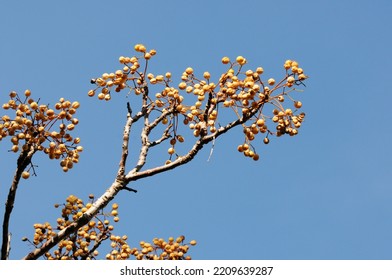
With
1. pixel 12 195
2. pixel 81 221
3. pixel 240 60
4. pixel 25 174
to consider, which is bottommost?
pixel 81 221

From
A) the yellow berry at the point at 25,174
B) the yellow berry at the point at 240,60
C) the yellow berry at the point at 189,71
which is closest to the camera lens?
the yellow berry at the point at 240,60

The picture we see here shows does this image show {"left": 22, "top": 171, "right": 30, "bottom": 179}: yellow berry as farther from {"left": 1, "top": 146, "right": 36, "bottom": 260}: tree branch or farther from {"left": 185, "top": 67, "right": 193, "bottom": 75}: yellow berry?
{"left": 185, "top": 67, "right": 193, "bottom": 75}: yellow berry

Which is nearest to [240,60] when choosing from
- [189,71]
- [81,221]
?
[189,71]

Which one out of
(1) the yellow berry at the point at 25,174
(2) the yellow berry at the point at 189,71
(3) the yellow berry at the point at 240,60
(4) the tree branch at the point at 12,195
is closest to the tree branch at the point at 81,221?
(4) the tree branch at the point at 12,195

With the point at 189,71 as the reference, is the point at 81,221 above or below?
below

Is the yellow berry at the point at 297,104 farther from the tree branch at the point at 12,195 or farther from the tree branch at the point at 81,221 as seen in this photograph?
the tree branch at the point at 12,195

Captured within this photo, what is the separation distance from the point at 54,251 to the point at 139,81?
3370 mm

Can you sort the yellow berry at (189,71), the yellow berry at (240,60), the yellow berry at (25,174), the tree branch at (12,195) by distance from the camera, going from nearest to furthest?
the yellow berry at (240,60)
the tree branch at (12,195)
the yellow berry at (189,71)
the yellow berry at (25,174)

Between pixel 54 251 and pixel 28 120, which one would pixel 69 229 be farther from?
pixel 54 251

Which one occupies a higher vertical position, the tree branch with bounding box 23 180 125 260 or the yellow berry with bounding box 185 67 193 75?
the yellow berry with bounding box 185 67 193 75

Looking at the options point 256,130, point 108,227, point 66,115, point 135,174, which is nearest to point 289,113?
point 256,130

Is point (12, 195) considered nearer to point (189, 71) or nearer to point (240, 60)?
point (189, 71)

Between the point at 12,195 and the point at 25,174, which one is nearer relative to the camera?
the point at 12,195

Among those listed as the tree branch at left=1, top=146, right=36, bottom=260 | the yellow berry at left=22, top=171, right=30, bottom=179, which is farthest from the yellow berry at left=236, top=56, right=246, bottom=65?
the yellow berry at left=22, top=171, right=30, bottom=179
